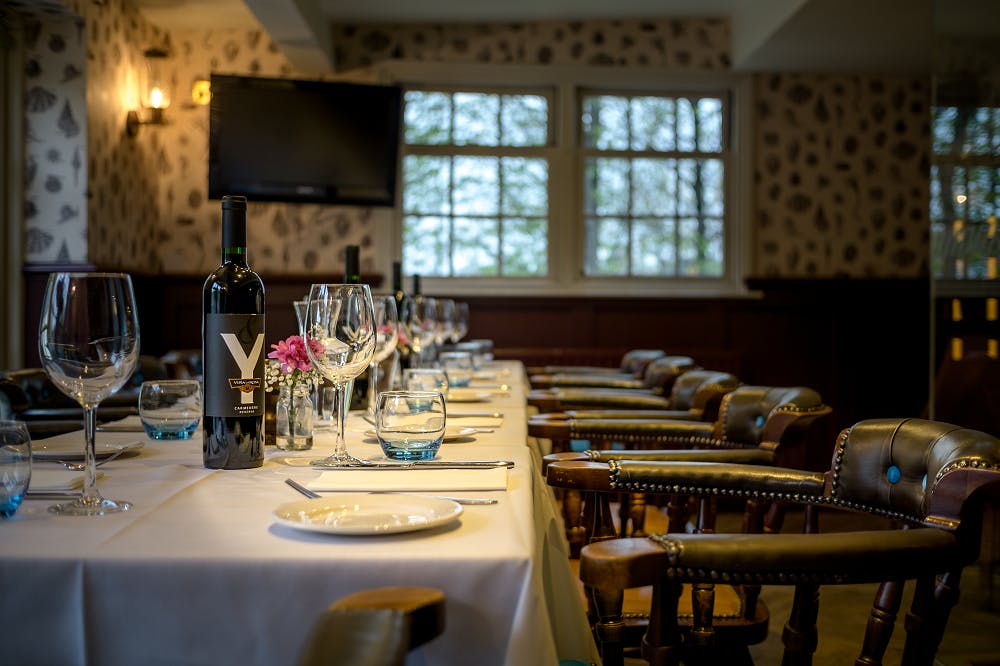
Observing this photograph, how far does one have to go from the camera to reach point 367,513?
928 millimetres

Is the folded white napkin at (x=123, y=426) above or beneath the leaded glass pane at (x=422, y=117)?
beneath

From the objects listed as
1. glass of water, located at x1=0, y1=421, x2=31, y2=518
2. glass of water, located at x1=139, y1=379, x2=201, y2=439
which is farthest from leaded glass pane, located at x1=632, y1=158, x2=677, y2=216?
glass of water, located at x1=0, y1=421, x2=31, y2=518

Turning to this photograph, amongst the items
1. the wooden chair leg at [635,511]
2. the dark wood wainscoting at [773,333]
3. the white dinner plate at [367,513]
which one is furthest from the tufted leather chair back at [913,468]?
the dark wood wainscoting at [773,333]

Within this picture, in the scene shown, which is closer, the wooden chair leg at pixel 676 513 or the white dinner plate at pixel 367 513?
the white dinner plate at pixel 367 513

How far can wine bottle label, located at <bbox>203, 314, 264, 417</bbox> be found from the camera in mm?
1176

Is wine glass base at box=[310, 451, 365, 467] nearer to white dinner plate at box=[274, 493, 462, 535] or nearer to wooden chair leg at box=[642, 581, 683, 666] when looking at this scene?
white dinner plate at box=[274, 493, 462, 535]

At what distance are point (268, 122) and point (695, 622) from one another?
16.6 ft

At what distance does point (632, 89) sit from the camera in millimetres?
6219

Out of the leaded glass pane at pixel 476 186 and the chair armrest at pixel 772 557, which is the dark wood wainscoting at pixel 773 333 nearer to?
the leaded glass pane at pixel 476 186

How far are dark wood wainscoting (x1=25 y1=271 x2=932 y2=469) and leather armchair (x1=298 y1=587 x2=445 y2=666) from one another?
17.2 feet

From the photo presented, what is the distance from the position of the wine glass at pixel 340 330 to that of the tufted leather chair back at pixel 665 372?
6.91ft

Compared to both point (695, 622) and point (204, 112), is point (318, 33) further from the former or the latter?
point (695, 622)

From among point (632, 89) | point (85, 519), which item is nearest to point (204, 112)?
point (632, 89)

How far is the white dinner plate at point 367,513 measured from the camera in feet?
2.76
